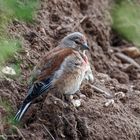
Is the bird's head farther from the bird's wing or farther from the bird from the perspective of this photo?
the bird's wing

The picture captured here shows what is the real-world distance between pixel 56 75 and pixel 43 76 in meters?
0.14

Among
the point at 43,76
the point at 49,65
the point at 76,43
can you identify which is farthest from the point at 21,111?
the point at 76,43

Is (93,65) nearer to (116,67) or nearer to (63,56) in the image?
(116,67)

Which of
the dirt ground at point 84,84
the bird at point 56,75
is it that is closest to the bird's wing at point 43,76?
the bird at point 56,75

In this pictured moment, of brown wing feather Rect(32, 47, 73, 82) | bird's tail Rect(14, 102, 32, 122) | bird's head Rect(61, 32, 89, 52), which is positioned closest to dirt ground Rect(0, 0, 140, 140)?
bird's tail Rect(14, 102, 32, 122)

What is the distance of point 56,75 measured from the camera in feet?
21.5

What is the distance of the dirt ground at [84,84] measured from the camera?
255 inches

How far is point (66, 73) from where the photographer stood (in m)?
6.65

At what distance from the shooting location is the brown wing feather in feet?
21.4

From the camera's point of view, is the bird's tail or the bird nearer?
the bird's tail

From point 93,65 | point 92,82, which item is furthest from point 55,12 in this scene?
point 92,82

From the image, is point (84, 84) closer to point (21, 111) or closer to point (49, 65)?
point (49, 65)

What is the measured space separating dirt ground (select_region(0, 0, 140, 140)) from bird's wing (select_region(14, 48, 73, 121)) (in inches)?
7.3

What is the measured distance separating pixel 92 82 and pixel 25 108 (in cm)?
176
